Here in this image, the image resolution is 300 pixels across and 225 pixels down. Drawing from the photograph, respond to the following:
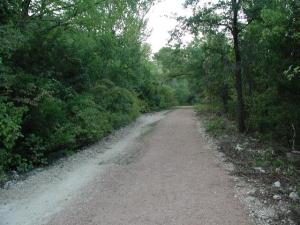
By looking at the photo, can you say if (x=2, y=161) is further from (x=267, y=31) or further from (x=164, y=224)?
(x=267, y=31)

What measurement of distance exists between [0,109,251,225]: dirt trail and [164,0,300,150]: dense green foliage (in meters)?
2.61

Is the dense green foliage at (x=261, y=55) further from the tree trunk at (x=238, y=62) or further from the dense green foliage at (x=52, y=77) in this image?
the dense green foliage at (x=52, y=77)

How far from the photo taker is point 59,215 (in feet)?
19.9

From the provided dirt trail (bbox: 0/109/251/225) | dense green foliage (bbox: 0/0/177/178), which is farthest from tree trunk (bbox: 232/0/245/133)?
dense green foliage (bbox: 0/0/177/178)

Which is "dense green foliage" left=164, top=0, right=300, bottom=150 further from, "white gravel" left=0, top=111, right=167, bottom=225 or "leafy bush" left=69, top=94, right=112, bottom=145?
"white gravel" left=0, top=111, right=167, bottom=225

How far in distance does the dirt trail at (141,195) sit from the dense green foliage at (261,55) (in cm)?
261

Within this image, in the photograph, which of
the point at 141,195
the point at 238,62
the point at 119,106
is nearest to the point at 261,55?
the point at 238,62

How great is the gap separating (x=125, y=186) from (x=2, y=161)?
3.26 m

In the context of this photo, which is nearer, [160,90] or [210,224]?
[210,224]

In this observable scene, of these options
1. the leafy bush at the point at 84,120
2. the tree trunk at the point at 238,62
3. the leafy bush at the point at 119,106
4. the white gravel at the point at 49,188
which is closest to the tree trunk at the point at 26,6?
the leafy bush at the point at 84,120

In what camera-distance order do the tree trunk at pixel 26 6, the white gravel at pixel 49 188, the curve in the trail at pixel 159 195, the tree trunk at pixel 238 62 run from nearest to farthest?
the curve in the trail at pixel 159 195
the white gravel at pixel 49 188
the tree trunk at pixel 26 6
the tree trunk at pixel 238 62

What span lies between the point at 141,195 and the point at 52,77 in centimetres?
648

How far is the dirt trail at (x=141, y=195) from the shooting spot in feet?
19.1

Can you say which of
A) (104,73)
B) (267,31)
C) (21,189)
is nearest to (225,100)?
(104,73)
